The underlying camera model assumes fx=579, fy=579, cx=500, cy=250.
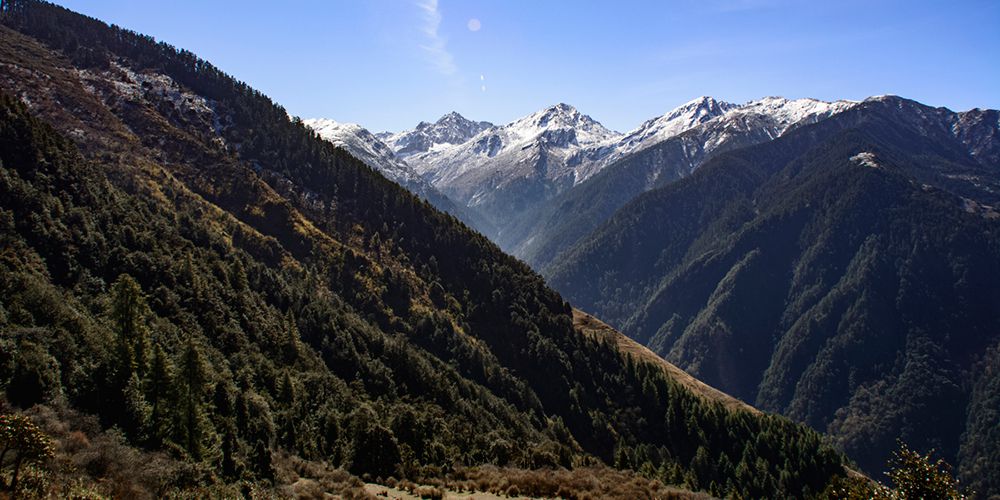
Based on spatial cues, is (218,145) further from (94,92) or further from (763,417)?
(763,417)

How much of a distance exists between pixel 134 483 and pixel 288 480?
14778 millimetres

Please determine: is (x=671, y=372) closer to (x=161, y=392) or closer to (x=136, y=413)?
(x=161, y=392)

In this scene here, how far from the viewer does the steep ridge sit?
5409 cm

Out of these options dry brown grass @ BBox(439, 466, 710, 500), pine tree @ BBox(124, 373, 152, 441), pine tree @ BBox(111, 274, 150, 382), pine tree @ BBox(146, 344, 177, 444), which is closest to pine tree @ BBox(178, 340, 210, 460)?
pine tree @ BBox(146, 344, 177, 444)

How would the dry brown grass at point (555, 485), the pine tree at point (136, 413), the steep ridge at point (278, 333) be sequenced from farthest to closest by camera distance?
the steep ridge at point (278, 333) < the dry brown grass at point (555, 485) < the pine tree at point (136, 413)

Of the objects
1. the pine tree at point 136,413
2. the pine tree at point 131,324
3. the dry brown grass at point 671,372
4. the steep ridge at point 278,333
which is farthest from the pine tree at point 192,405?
the dry brown grass at point 671,372

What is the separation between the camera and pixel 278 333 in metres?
101

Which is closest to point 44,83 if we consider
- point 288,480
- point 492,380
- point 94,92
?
point 94,92

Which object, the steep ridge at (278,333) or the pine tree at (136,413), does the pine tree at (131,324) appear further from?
the pine tree at (136,413)

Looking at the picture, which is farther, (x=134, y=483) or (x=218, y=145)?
(x=218, y=145)

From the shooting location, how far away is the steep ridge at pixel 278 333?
54.1 metres

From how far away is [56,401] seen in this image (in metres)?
44.5

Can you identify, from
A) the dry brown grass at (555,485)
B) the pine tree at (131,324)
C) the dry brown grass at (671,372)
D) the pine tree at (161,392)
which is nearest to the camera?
the dry brown grass at (555,485)

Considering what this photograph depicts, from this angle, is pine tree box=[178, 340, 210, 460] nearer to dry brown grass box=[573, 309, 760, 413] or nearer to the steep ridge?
the steep ridge
